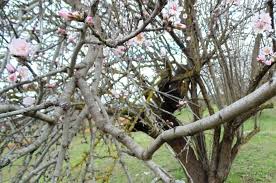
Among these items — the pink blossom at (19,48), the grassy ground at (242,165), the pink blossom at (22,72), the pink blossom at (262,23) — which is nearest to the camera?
the pink blossom at (19,48)

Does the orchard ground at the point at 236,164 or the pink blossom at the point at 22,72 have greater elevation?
the pink blossom at the point at 22,72

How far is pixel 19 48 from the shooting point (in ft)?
5.68

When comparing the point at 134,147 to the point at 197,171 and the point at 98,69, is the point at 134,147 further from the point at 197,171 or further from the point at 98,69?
the point at 197,171

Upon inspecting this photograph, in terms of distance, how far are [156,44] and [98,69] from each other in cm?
247

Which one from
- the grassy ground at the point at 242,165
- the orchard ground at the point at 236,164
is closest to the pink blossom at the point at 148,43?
the orchard ground at the point at 236,164

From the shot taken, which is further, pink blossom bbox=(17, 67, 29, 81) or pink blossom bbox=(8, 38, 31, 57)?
pink blossom bbox=(17, 67, 29, 81)

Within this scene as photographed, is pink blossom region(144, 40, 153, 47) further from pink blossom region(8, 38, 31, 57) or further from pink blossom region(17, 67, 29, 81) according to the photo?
pink blossom region(8, 38, 31, 57)

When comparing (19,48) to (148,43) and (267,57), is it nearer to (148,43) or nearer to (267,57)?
(267,57)

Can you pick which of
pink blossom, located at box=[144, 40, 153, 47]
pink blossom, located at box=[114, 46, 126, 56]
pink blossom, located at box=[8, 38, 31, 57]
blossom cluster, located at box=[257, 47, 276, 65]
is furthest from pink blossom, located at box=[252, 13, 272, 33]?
pink blossom, located at box=[8, 38, 31, 57]

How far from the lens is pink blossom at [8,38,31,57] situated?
171 cm

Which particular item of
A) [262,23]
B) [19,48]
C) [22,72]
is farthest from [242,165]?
[19,48]

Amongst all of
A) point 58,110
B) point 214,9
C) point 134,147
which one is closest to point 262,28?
point 214,9

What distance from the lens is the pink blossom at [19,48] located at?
171cm

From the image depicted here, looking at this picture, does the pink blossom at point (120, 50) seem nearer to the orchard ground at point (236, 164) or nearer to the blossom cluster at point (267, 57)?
the blossom cluster at point (267, 57)
